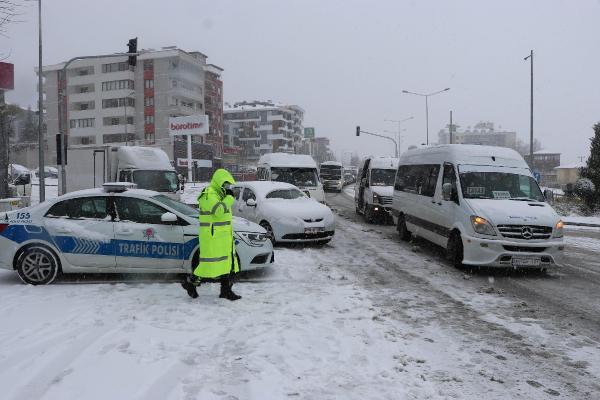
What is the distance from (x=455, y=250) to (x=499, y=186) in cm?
159

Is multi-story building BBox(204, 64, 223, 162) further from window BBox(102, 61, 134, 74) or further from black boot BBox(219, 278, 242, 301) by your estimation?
black boot BBox(219, 278, 242, 301)

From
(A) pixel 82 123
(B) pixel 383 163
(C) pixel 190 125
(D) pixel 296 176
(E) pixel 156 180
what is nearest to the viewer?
(E) pixel 156 180

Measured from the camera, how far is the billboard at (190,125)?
5619 cm

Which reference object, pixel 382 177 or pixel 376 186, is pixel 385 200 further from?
pixel 382 177

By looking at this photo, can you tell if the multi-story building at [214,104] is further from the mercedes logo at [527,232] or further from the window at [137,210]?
the mercedes logo at [527,232]

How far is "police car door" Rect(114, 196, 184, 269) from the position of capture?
7.35m

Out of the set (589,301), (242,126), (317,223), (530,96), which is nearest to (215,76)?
(242,126)

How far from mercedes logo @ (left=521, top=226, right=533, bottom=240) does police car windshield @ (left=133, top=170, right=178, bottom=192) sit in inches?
496

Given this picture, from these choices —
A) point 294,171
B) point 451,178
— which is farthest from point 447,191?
point 294,171

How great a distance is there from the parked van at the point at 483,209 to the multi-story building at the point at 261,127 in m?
95.9

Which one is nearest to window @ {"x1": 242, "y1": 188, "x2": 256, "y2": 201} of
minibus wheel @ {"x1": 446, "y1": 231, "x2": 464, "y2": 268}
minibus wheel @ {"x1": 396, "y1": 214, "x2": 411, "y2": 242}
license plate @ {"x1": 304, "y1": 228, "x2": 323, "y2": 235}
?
Answer: license plate @ {"x1": 304, "y1": 228, "x2": 323, "y2": 235}

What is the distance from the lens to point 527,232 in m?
8.23

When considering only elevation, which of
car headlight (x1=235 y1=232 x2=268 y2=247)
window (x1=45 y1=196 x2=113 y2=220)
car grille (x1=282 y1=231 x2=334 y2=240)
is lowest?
car grille (x1=282 y1=231 x2=334 y2=240)

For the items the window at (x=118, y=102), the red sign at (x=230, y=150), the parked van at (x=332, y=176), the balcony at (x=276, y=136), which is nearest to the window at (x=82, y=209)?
the parked van at (x=332, y=176)
